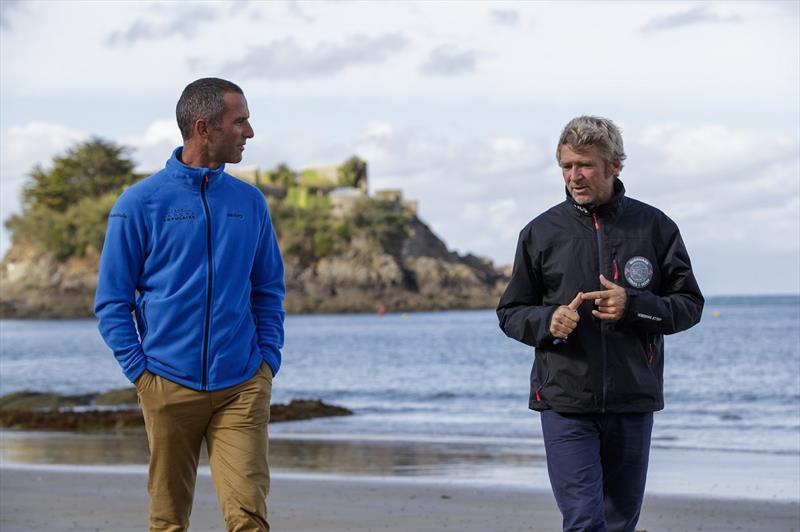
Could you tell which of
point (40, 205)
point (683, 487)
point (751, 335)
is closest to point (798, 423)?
point (683, 487)

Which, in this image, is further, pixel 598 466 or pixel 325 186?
pixel 325 186

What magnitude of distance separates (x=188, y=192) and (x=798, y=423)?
17235mm

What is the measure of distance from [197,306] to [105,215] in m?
105

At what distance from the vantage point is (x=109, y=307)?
167 inches

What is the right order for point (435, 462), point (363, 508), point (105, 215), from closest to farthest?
1. point (363, 508)
2. point (435, 462)
3. point (105, 215)

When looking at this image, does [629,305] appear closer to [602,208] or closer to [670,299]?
[670,299]

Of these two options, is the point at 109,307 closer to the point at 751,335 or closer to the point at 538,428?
the point at 538,428

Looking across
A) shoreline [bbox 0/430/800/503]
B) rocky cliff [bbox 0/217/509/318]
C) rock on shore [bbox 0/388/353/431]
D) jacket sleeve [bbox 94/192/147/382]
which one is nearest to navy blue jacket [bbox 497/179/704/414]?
jacket sleeve [bbox 94/192/147/382]

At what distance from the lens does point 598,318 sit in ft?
13.7

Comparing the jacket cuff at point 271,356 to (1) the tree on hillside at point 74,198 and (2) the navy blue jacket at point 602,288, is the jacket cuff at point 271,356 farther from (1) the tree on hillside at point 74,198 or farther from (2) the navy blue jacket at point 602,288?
(1) the tree on hillside at point 74,198

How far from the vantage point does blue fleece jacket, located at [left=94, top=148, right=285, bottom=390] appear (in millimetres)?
4254

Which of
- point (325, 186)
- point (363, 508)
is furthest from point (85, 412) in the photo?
point (325, 186)

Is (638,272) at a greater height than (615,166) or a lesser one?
lesser

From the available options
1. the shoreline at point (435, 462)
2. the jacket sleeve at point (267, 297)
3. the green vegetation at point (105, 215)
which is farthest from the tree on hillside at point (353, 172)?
the jacket sleeve at point (267, 297)
